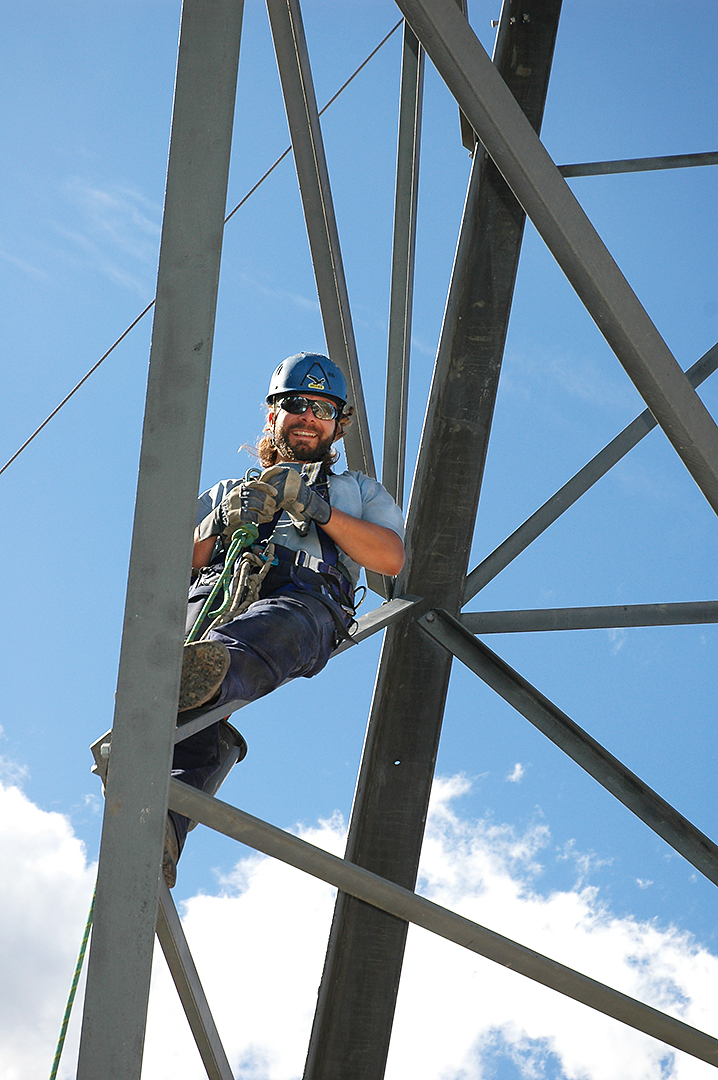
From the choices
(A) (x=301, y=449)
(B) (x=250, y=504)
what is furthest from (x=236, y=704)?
(A) (x=301, y=449)

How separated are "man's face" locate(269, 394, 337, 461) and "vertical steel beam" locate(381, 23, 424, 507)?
1.35 meters

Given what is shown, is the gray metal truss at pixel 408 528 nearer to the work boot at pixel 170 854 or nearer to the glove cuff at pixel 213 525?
the work boot at pixel 170 854

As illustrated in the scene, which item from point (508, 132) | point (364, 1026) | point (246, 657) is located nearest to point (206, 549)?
point (246, 657)

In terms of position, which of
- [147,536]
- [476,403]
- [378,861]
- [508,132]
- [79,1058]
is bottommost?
[79,1058]

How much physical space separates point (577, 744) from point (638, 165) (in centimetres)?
367

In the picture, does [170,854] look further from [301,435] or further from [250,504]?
[301,435]

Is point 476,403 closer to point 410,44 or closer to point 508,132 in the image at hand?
point 410,44

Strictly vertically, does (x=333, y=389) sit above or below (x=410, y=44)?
below

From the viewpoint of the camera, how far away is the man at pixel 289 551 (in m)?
4.53

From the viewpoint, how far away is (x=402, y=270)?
281 inches

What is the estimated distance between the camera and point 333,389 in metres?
5.76

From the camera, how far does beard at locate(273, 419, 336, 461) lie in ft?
18.7

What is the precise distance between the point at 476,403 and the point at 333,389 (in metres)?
1.64

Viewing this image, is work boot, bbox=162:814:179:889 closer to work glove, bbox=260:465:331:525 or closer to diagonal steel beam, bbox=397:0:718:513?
work glove, bbox=260:465:331:525
